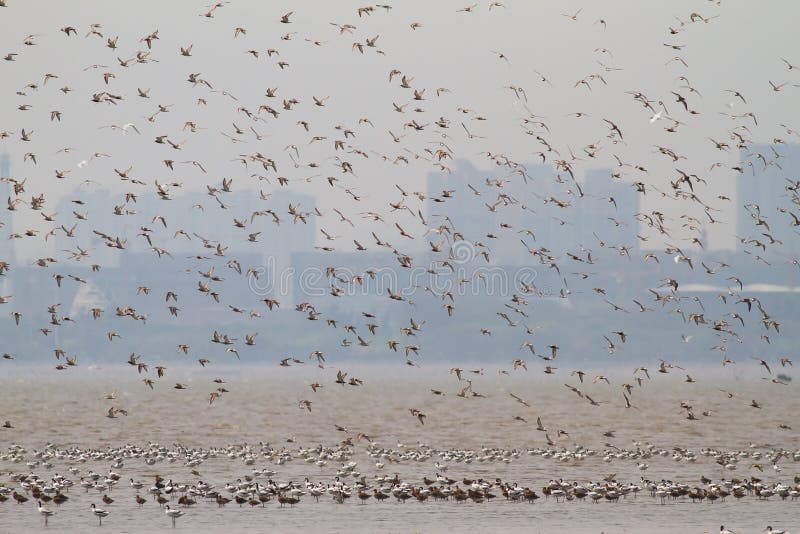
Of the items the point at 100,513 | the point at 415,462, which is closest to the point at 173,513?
the point at 100,513

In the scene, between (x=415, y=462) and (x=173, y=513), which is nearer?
(x=173, y=513)

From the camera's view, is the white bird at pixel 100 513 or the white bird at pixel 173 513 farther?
the white bird at pixel 173 513

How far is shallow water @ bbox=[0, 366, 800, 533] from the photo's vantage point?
121 ft

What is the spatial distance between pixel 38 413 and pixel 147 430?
97.8 ft

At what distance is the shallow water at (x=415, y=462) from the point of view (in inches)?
1455

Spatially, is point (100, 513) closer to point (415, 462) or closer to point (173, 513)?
point (173, 513)

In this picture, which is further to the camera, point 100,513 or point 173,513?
point 173,513

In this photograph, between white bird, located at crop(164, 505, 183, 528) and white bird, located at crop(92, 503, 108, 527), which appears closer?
white bird, located at crop(92, 503, 108, 527)

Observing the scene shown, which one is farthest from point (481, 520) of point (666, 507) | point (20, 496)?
point (20, 496)

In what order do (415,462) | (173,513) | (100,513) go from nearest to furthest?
(100,513) < (173,513) < (415,462)

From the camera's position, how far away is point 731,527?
1411 inches

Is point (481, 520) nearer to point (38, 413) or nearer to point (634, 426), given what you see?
point (634, 426)

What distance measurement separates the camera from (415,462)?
54438mm

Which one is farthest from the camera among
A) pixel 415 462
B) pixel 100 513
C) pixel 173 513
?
pixel 415 462
